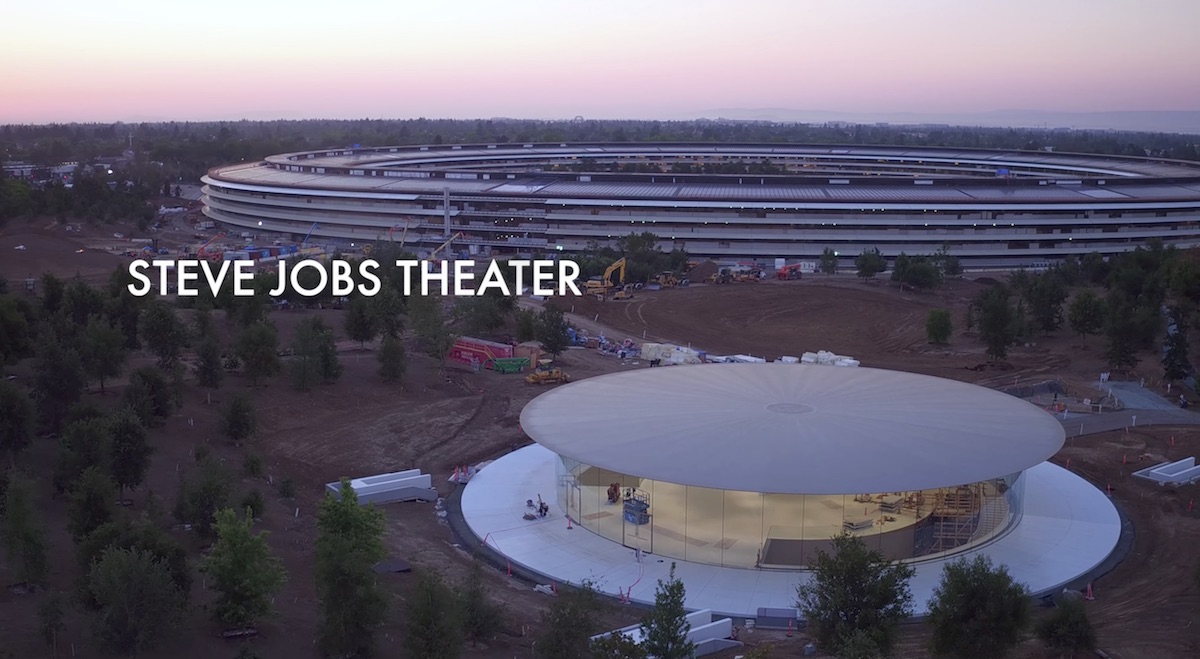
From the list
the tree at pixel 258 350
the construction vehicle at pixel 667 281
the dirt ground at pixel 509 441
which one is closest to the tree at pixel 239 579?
the dirt ground at pixel 509 441

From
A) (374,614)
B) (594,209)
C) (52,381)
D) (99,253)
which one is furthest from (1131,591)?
(99,253)

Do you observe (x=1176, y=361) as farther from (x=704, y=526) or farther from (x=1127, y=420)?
(x=704, y=526)

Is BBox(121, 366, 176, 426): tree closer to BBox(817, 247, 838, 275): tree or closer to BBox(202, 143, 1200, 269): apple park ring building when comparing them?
BBox(817, 247, 838, 275): tree

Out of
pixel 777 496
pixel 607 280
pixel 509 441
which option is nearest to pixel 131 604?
pixel 777 496

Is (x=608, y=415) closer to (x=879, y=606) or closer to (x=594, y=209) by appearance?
(x=879, y=606)

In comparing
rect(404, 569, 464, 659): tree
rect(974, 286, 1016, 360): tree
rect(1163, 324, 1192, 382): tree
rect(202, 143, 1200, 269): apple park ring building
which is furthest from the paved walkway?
rect(202, 143, 1200, 269): apple park ring building

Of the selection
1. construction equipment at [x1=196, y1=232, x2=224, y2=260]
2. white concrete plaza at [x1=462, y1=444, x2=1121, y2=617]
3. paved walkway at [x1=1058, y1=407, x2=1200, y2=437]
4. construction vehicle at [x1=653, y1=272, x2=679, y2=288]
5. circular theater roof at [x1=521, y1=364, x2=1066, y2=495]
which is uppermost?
circular theater roof at [x1=521, y1=364, x2=1066, y2=495]
